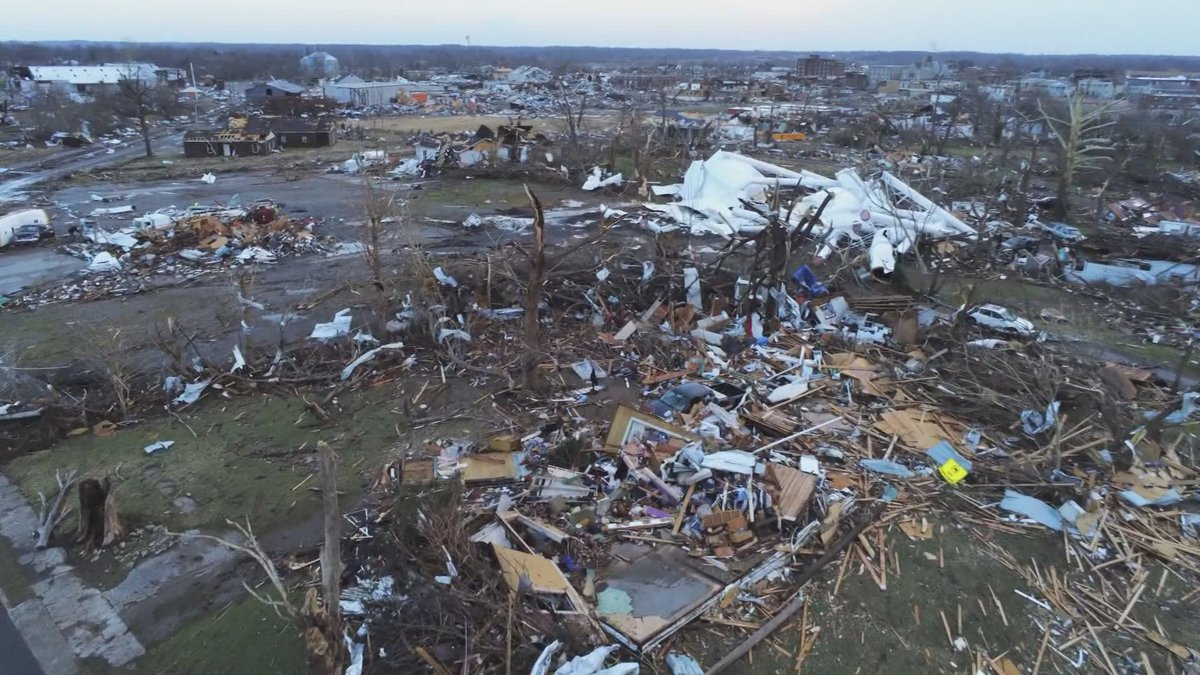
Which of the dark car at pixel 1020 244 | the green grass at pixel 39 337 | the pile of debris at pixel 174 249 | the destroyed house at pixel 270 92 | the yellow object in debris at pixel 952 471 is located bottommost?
the green grass at pixel 39 337

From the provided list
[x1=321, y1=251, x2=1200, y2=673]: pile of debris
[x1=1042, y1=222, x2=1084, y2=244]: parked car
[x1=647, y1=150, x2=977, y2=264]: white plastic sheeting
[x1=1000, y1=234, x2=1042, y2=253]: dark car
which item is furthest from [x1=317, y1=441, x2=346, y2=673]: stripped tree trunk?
[x1=1042, y1=222, x2=1084, y2=244]: parked car

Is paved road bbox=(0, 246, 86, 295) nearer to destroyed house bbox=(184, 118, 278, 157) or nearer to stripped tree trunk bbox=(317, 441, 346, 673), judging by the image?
stripped tree trunk bbox=(317, 441, 346, 673)

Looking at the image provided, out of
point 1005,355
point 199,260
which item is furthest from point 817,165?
point 199,260

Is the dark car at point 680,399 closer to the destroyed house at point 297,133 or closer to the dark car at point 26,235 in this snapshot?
the dark car at point 26,235

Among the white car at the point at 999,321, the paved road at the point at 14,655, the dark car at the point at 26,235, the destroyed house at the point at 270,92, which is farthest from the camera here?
the destroyed house at the point at 270,92

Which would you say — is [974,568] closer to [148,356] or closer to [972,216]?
[148,356]

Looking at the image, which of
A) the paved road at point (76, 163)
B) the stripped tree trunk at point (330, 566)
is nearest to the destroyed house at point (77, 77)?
the paved road at point (76, 163)
